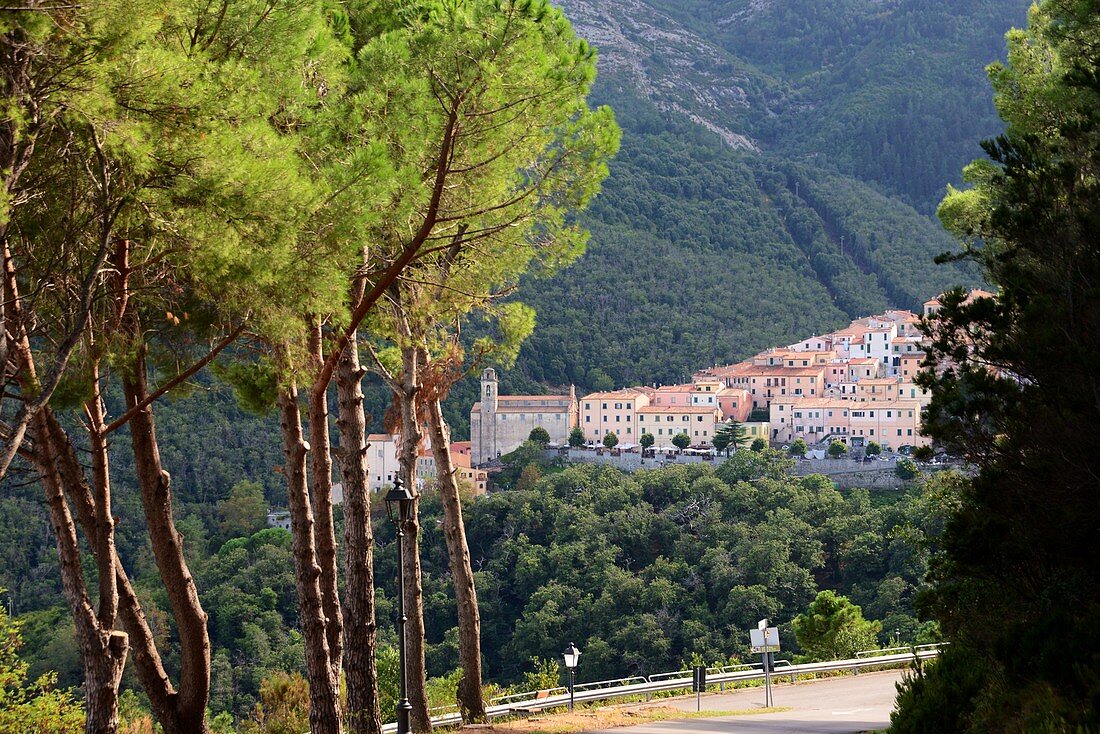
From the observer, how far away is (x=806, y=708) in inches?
414

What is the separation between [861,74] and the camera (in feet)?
445

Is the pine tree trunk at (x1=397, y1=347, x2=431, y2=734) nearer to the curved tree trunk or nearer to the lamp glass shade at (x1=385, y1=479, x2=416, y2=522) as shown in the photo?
the lamp glass shade at (x1=385, y1=479, x2=416, y2=522)

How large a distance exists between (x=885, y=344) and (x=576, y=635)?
4140 centimetres

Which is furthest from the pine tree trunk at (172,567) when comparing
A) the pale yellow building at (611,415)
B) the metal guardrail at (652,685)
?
the pale yellow building at (611,415)

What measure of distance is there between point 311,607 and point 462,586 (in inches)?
A: 119

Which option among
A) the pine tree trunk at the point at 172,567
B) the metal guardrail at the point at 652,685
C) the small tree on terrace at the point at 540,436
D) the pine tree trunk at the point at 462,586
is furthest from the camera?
the small tree on terrace at the point at 540,436

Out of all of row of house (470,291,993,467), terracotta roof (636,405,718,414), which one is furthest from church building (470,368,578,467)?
terracotta roof (636,405,718,414)

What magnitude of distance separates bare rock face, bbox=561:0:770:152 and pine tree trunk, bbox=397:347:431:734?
119 metres

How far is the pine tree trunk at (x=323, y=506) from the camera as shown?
704cm

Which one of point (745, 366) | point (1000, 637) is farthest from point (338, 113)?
point (745, 366)

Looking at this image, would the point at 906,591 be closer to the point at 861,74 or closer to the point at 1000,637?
the point at 1000,637

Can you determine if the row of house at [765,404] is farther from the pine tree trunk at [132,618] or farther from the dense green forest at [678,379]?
the pine tree trunk at [132,618]

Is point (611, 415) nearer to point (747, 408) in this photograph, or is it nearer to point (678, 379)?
point (747, 408)

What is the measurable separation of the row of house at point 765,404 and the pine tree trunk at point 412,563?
5454 cm
